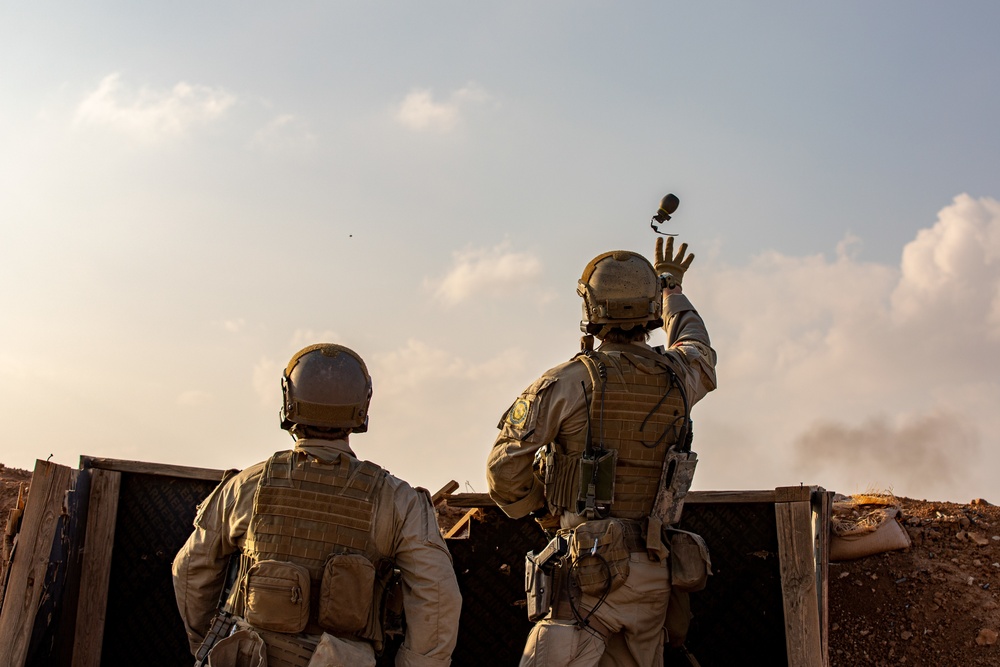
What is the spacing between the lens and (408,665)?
4.46m

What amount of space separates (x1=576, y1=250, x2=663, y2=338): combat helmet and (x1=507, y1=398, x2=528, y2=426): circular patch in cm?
61

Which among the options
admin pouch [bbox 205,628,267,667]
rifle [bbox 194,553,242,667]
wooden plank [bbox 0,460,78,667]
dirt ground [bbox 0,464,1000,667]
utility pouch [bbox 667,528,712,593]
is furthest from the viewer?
dirt ground [bbox 0,464,1000,667]

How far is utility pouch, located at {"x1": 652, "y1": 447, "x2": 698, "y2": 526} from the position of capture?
516 centimetres

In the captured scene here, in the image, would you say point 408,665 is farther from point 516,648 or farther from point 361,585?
point 516,648

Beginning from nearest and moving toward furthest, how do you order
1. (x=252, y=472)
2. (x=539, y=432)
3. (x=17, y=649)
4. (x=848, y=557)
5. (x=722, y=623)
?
(x=252, y=472), (x=539, y=432), (x=17, y=649), (x=722, y=623), (x=848, y=557)

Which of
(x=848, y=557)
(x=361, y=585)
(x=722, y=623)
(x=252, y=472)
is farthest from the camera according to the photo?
(x=848, y=557)

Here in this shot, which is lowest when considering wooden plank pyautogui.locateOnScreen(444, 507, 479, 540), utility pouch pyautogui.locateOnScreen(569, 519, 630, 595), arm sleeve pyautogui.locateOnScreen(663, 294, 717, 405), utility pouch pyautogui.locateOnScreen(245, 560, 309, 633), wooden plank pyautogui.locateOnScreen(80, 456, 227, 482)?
utility pouch pyautogui.locateOnScreen(245, 560, 309, 633)

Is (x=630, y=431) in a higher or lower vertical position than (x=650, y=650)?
higher

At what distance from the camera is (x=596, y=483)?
5.06m

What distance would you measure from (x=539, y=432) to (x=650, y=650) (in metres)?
1.18

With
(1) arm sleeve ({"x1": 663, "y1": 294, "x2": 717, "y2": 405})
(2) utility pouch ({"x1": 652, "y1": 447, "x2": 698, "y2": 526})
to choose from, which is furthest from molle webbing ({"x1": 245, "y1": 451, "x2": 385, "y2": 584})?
(1) arm sleeve ({"x1": 663, "y1": 294, "x2": 717, "y2": 405})

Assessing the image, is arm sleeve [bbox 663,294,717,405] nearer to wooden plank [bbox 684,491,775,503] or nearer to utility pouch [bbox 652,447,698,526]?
utility pouch [bbox 652,447,698,526]

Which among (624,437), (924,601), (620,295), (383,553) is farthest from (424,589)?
(924,601)

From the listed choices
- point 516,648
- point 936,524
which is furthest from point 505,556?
point 936,524
